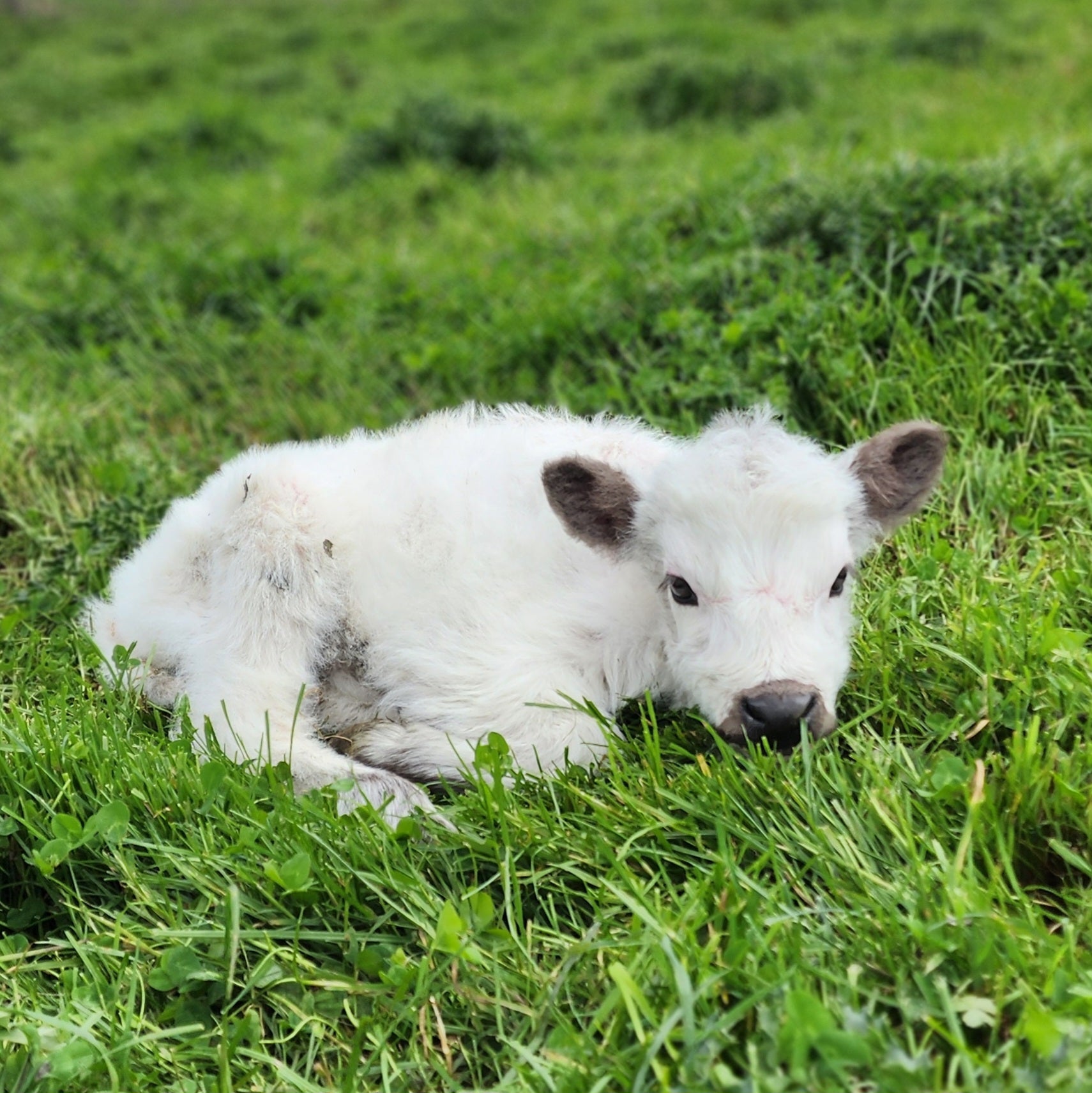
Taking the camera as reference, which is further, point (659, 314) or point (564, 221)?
point (564, 221)

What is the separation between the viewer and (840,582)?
3316 millimetres

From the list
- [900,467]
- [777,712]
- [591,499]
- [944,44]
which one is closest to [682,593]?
[591,499]

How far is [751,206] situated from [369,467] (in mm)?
3242

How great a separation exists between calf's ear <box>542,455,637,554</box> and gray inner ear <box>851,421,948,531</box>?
0.71 meters

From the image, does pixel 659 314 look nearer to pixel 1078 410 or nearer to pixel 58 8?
pixel 1078 410

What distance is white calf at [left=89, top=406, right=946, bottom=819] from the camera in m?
3.14

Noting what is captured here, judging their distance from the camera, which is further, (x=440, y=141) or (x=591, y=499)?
(x=440, y=141)

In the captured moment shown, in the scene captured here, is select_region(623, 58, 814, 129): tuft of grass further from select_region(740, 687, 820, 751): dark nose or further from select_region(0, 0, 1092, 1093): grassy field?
select_region(740, 687, 820, 751): dark nose

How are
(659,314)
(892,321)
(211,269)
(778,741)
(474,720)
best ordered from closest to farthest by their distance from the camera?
(778,741)
(474,720)
(892,321)
(659,314)
(211,269)

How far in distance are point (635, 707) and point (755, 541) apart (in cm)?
73

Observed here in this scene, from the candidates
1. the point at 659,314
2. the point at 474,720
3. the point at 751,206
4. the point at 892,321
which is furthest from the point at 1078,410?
the point at 474,720

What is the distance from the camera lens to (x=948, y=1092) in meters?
2.09

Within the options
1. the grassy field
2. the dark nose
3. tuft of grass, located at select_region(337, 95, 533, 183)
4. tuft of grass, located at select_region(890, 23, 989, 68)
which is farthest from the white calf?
tuft of grass, located at select_region(890, 23, 989, 68)

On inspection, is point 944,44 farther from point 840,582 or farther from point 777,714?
point 777,714
